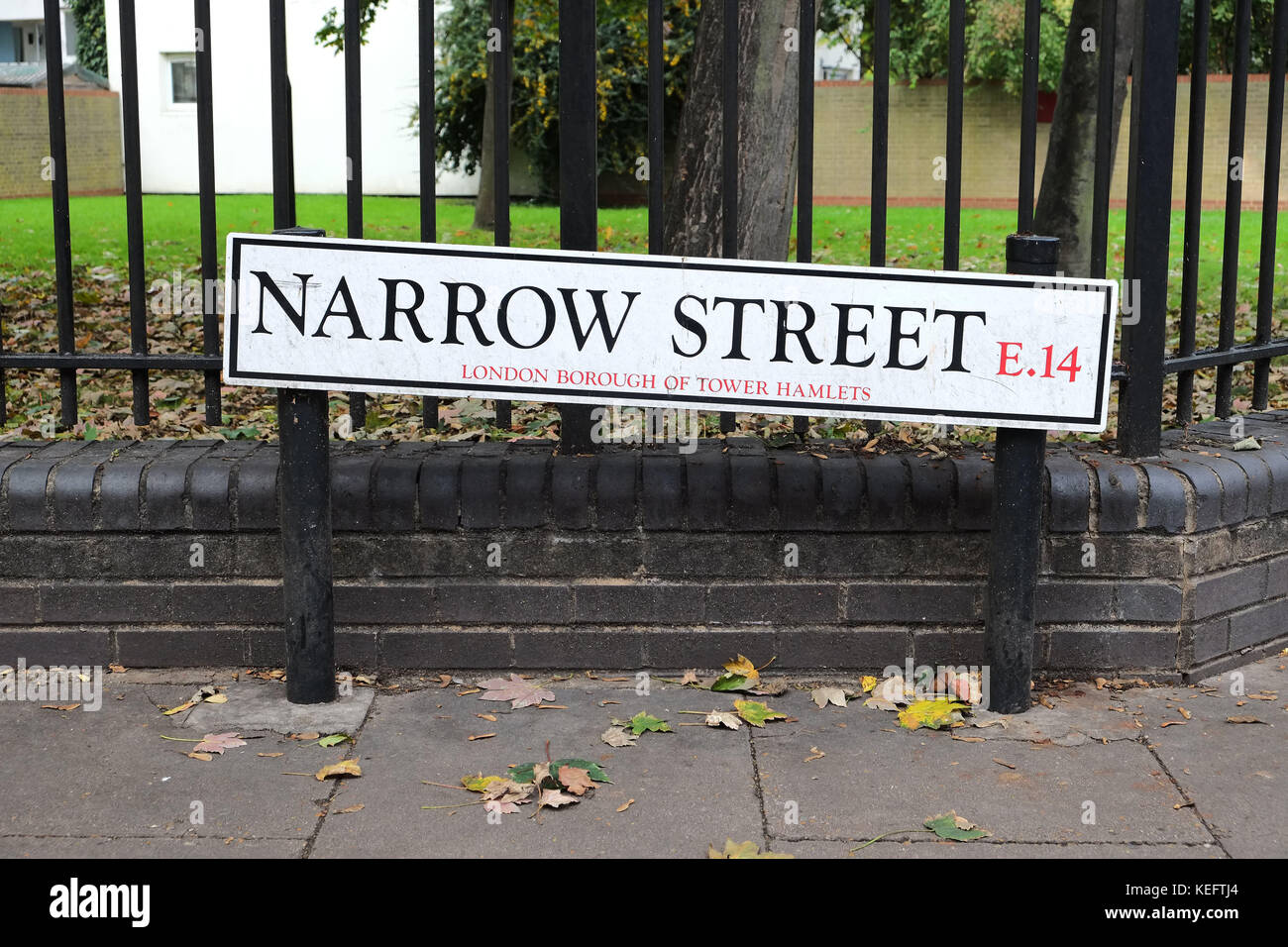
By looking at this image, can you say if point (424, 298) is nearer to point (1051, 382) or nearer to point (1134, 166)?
point (1051, 382)

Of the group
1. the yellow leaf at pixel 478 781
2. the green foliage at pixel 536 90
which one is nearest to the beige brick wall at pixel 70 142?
the green foliage at pixel 536 90

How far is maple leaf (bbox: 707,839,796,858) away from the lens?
3.11m

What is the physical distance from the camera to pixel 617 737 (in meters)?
3.75

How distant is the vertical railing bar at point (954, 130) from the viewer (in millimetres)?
4109

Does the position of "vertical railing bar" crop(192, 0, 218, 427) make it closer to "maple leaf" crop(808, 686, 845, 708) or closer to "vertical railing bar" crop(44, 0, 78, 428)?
"vertical railing bar" crop(44, 0, 78, 428)

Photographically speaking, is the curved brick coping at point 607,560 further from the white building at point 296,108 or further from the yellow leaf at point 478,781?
the white building at point 296,108

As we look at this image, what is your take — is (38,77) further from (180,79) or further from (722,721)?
(722,721)

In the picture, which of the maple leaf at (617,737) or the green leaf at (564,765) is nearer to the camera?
the green leaf at (564,765)

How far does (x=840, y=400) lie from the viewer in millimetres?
3783

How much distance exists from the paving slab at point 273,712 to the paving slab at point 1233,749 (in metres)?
2.20

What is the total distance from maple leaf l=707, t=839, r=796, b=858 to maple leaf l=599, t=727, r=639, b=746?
2.01 feet

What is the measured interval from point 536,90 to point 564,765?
19.5 metres

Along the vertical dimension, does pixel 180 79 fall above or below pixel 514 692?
above

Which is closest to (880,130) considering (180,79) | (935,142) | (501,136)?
(501,136)
